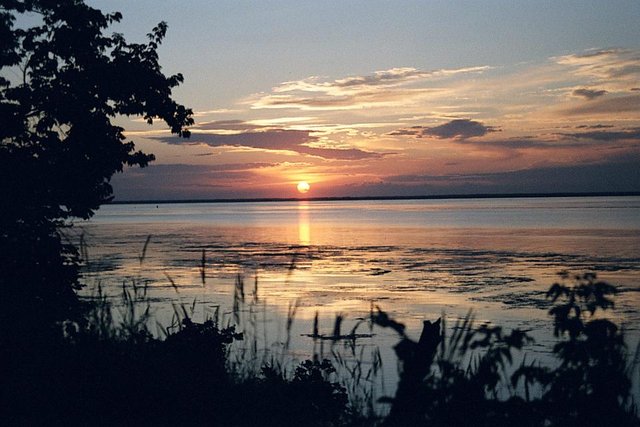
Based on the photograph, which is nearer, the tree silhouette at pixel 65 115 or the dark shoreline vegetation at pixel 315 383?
the dark shoreline vegetation at pixel 315 383

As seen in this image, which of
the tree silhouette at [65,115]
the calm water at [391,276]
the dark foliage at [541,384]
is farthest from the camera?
the calm water at [391,276]

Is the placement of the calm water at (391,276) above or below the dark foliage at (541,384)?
below

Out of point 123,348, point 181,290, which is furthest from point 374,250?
point 123,348

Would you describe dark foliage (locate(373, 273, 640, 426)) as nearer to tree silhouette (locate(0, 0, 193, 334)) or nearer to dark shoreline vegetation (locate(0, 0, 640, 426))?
dark shoreline vegetation (locate(0, 0, 640, 426))

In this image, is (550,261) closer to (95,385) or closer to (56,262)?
(56,262)

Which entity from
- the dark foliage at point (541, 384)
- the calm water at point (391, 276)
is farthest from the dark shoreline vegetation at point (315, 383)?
the calm water at point (391, 276)

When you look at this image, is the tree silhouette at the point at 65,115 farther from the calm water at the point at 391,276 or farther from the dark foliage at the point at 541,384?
the dark foliage at the point at 541,384

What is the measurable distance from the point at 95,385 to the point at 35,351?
90cm

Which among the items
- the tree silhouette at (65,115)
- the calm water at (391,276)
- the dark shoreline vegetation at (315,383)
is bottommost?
the calm water at (391,276)

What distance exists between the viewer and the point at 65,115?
10.2 m

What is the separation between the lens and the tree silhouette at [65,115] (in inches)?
391

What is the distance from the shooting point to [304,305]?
20.1m

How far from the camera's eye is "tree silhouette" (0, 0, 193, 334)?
992cm

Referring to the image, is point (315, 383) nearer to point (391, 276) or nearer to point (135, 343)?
point (135, 343)
